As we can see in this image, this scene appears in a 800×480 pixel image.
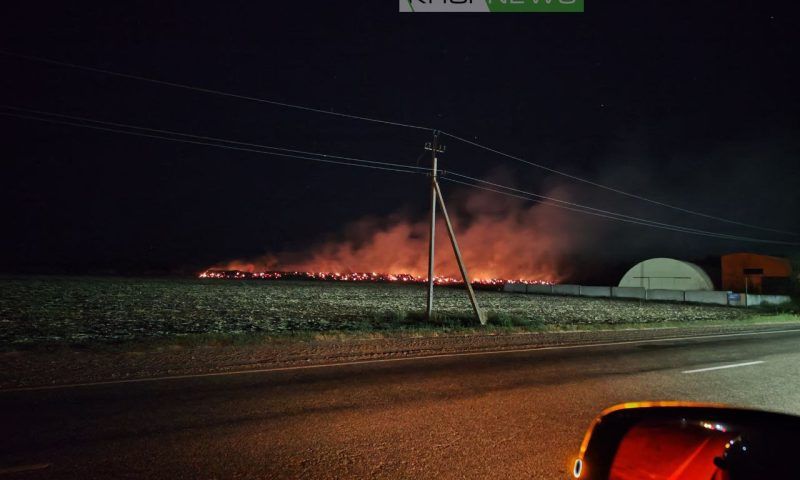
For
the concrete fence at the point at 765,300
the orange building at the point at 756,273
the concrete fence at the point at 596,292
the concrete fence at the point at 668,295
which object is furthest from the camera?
the concrete fence at the point at 596,292

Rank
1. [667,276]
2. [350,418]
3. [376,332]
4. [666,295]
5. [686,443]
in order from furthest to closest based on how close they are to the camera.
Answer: [667,276] → [666,295] → [376,332] → [350,418] → [686,443]

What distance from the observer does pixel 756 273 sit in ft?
196

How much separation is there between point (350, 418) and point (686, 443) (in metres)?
5.14

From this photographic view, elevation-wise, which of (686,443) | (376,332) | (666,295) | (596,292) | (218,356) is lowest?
(218,356)

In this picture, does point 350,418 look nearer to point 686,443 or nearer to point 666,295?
point 686,443

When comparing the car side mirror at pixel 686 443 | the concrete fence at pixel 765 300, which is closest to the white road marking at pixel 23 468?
the car side mirror at pixel 686 443

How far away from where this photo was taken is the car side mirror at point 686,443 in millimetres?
2137

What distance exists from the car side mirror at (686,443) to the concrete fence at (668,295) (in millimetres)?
52447

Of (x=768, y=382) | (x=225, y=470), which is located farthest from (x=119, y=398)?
(x=768, y=382)

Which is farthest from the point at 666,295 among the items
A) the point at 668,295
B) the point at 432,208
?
the point at 432,208

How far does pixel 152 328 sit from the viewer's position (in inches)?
739

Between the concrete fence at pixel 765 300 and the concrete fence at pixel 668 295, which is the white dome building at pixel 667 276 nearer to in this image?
the concrete fence at pixel 668 295

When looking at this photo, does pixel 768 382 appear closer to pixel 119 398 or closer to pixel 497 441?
pixel 497 441

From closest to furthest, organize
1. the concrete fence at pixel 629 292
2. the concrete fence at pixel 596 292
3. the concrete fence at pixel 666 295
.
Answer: the concrete fence at pixel 666 295 → the concrete fence at pixel 629 292 → the concrete fence at pixel 596 292
